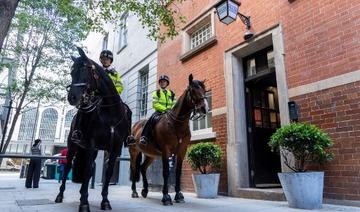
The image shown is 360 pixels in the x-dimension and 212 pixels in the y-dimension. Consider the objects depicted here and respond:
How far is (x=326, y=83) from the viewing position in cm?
518

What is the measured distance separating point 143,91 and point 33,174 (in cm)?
548

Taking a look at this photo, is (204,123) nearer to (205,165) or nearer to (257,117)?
(257,117)

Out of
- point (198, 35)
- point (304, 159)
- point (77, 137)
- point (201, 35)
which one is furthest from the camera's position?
point (198, 35)

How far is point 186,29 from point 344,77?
5.76m

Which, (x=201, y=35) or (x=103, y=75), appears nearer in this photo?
(x=103, y=75)

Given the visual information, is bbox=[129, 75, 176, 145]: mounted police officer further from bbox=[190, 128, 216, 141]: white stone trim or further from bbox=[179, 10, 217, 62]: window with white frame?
bbox=[179, 10, 217, 62]: window with white frame

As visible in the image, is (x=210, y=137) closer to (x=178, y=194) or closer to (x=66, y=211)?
(x=178, y=194)

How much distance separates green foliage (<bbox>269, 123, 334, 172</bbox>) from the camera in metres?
4.49

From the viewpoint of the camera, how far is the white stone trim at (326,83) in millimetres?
4805

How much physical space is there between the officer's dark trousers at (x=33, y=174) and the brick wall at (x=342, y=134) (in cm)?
810

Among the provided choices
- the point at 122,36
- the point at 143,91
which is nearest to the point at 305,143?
the point at 143,91

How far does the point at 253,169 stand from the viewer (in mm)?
6812

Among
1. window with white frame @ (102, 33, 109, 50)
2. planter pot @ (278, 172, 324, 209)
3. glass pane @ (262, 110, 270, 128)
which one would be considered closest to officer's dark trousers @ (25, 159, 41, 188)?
glass pane @ (262, 110, 270, 128)

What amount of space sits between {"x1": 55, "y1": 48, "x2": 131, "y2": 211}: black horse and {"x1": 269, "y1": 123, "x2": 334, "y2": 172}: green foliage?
2.68 m
